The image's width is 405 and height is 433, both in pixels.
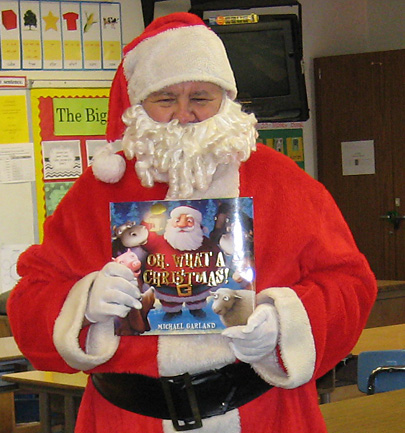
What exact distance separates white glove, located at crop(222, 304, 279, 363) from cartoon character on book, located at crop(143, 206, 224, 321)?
78 millimetres

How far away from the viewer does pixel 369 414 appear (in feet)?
6.99

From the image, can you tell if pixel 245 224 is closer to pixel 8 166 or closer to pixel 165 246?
pixel 165 246

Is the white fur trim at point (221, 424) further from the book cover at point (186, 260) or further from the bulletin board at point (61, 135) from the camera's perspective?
the bulletin board at point (61, 135)

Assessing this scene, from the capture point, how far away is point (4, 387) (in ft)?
10.7

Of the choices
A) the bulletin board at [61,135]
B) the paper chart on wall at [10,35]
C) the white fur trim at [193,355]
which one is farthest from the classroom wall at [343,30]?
the white fur trim at [193,355]

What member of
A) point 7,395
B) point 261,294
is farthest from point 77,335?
point 7,395

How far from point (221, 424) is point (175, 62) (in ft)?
2.05

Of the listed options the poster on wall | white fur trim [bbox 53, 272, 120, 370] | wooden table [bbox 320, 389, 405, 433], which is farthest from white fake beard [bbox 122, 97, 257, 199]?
the poster on wall

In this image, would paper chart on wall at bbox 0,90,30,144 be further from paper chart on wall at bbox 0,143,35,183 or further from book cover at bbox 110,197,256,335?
book cover at bbox 110,197,256,335

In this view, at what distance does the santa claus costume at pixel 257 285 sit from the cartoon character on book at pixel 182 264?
0.31 ft

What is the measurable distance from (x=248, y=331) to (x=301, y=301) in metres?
0.14

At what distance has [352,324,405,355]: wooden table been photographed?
3074 millimetres

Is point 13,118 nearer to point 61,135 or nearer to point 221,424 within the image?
point 61,135

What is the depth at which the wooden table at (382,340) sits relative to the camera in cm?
307
